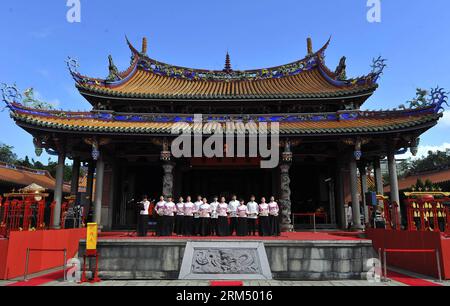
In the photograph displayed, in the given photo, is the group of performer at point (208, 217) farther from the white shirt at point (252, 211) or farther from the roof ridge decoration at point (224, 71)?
the roof ridge decoration at point (224, 71)

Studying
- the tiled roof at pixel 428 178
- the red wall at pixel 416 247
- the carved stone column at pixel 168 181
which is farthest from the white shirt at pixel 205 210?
the tiled roof at pixel 428 178

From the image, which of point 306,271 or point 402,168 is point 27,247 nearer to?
point 306,271

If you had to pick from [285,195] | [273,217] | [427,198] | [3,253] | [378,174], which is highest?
[378,174]

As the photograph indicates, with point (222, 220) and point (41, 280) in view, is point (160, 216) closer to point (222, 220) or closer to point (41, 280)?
point (222, 220)

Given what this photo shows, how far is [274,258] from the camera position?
27.5ft

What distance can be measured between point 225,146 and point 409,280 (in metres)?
8.21

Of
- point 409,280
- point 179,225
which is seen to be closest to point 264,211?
point 179,225

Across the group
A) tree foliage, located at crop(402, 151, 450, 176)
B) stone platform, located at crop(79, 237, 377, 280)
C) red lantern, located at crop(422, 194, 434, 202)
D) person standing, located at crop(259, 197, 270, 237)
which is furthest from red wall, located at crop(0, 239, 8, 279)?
tree foliage, located at crop(402, 151, 450, 176)

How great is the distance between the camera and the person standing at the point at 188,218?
10.8m

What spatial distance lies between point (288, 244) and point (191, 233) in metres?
3.79

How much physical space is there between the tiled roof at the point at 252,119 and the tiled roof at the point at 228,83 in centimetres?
103

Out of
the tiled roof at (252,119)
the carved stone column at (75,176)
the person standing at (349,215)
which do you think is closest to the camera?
the tiled roof at (252,119)

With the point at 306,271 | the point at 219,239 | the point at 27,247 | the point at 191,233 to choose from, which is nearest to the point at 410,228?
the point at 306,271

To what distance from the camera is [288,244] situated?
8391mm
